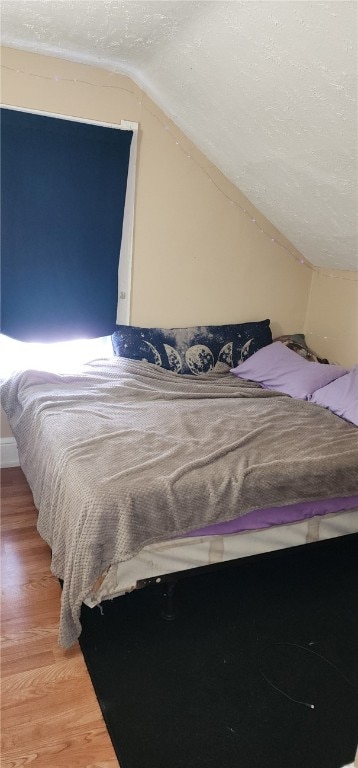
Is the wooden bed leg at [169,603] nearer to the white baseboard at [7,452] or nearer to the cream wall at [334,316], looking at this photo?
the white baseboard at [7,452]

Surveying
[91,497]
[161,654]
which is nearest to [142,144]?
[91,497]

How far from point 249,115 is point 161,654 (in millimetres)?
2358

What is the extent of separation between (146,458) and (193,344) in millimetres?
1397

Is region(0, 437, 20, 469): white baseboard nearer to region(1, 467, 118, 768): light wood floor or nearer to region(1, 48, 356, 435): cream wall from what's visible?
region(1, 48, 356, 435): cream wall

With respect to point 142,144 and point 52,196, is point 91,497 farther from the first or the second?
point 142,144

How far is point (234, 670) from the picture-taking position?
173cm

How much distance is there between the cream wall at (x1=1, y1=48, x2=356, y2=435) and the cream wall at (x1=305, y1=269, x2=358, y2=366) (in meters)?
0.05

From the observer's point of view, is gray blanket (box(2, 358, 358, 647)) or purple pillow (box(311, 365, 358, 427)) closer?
gray blanket (box(2, 358, 358, 647))

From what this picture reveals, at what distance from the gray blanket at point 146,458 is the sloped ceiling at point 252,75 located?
1158 mm

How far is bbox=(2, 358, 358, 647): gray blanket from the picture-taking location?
66.4 inches

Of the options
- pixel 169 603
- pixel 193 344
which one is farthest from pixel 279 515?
pixel 193 344

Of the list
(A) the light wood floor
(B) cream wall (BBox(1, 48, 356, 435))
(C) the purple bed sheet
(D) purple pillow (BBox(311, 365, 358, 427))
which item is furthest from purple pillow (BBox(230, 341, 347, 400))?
(A) the light wood floor

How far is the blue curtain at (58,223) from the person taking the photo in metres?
2.67

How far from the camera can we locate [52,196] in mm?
2773
